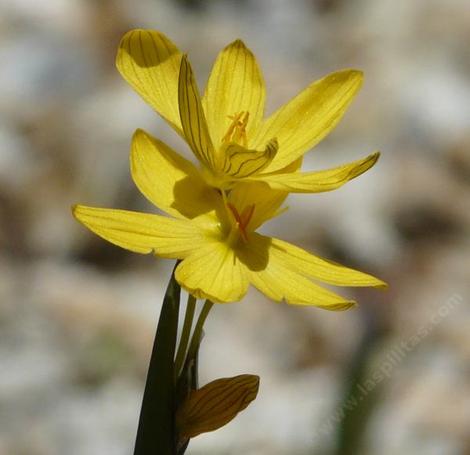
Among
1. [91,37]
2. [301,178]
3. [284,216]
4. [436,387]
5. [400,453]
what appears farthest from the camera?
[91,37]

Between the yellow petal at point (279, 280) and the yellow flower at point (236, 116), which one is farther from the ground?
the yellow flower at point (236, 116)

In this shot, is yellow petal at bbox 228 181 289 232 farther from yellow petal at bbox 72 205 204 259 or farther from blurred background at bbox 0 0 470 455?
blurred background at bbox 0 0 470 455

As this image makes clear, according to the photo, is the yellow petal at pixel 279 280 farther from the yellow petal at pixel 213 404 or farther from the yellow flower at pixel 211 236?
the yellow petal at pixel 213 404

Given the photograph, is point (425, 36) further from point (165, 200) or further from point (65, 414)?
point (165, 200)

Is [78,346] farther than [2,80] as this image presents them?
No

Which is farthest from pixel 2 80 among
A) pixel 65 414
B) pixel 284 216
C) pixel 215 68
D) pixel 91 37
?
pixel 215 68

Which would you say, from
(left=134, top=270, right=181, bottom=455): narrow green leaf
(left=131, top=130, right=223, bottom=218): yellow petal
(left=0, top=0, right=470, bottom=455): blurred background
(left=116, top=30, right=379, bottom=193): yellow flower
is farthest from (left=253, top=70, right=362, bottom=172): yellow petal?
(left=0, top=0, right=470, bottom=455): blurred background

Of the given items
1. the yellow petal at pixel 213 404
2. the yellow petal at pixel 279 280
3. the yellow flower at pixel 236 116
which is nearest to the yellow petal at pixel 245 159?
the yellow flower at pixel 236 116
